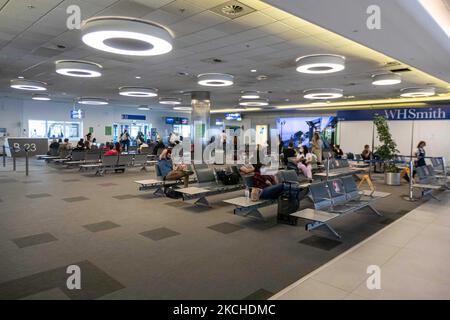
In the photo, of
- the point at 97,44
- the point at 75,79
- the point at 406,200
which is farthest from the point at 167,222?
the point at 75,79

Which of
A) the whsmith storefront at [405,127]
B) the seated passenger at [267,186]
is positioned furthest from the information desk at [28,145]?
the whsmith storefront at [405,127]

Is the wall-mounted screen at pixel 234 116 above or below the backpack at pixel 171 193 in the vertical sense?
above

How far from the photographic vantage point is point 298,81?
11.8m

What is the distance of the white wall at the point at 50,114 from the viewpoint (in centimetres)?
1965

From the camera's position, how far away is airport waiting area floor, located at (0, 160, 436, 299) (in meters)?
3.19

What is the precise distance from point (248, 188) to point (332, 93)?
9656 millimetres

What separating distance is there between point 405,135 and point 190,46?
49.2ft

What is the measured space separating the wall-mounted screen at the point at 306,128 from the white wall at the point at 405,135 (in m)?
1.77

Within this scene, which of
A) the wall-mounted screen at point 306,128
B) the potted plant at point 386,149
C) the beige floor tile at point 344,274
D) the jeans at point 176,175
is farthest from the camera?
the wall-mounted screen at point 306,128

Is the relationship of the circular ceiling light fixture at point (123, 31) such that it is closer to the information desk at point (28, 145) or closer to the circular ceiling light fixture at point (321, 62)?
the circular ceiling light fixture at point (321, 62)

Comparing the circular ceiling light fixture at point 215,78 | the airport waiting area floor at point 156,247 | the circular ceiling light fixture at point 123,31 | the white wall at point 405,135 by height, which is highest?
the circular ceiling light fixture at point 215,78

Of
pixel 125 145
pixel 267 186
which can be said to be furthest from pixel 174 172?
pixel 125 145

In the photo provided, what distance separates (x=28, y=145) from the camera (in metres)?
19.2
